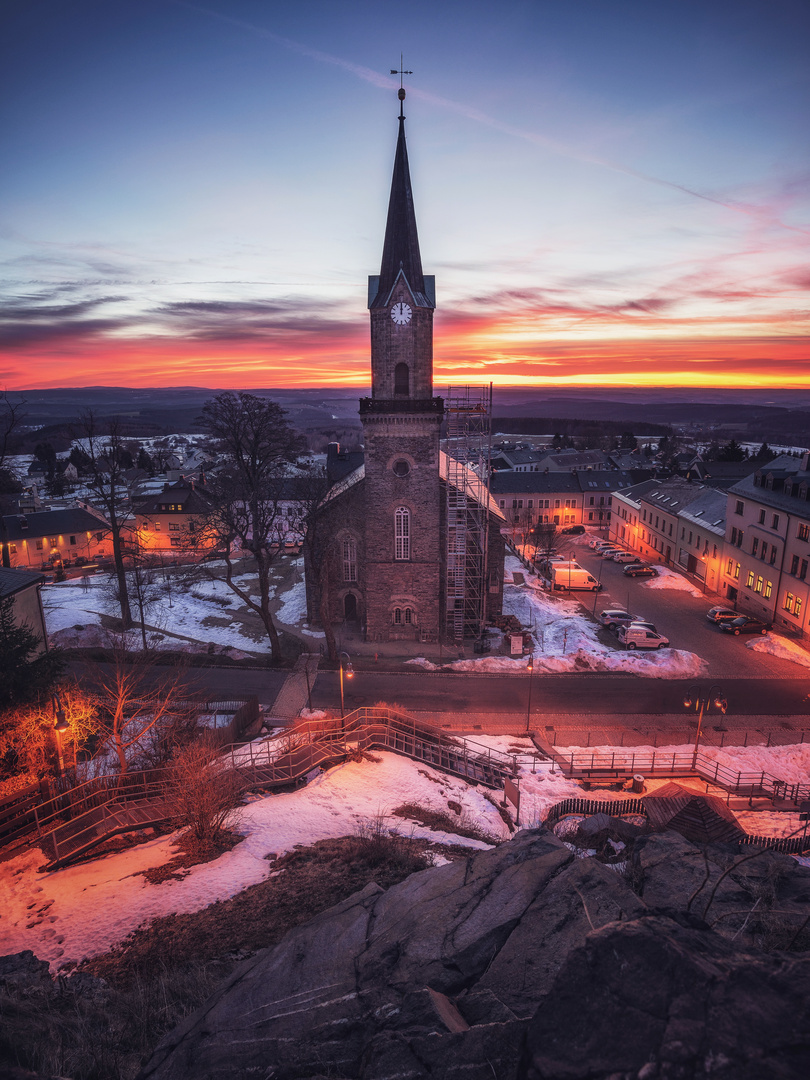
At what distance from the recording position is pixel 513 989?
647 centimetres

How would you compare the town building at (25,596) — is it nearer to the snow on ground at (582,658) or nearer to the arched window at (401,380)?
the arched window at (401,380)

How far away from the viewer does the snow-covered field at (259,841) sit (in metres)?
11.9

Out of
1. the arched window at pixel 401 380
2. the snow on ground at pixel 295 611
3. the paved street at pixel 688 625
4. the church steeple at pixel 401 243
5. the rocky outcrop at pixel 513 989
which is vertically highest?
the church steeple at pixel 401 243

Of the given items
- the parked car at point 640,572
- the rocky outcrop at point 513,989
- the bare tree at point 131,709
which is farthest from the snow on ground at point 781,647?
the bare tree at point 131,709

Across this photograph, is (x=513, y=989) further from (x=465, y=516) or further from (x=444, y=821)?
(x=465, y=516)

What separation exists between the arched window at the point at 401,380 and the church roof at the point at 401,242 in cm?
319

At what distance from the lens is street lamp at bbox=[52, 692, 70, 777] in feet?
50.2

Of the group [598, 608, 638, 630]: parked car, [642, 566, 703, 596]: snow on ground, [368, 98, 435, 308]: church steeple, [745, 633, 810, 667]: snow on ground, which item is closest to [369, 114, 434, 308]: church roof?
[368, 98, 435, 308]: church steeple

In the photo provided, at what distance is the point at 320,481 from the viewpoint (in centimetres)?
4084

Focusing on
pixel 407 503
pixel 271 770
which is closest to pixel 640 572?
pixel 407 503

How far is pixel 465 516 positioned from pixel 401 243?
14.4 meters

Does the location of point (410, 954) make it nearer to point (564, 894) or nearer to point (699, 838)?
point (564, 894)

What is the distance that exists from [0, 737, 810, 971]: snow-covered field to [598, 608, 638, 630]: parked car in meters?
12.5

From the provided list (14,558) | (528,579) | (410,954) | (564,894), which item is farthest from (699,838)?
(14,558)
